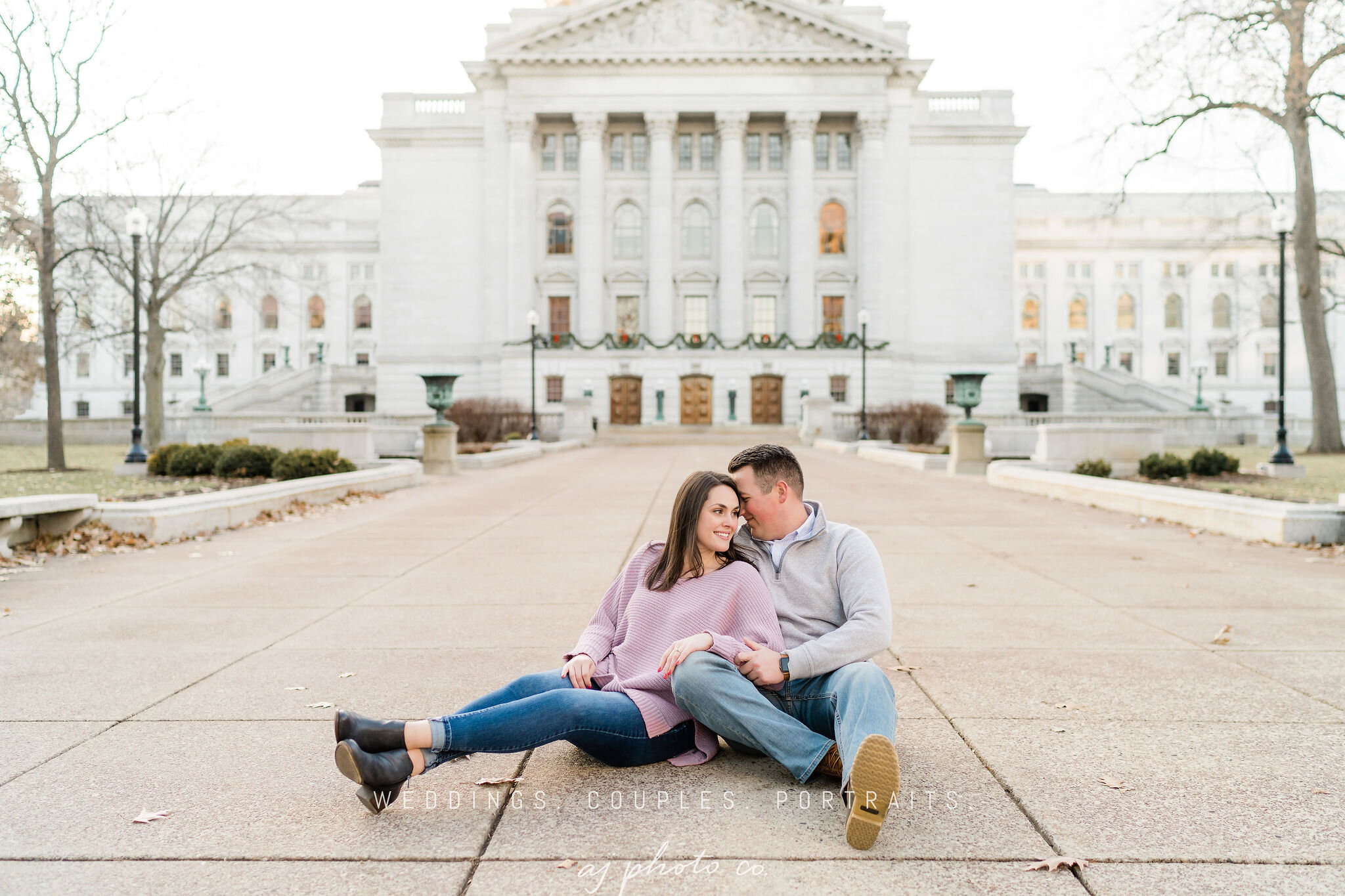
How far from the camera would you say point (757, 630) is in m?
3.90

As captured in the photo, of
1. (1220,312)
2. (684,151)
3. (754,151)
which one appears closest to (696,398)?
(684,151)

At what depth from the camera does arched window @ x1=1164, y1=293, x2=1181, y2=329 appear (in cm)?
7762

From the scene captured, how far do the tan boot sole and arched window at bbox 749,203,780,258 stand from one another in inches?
2140

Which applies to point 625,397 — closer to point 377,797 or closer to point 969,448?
point 969,448

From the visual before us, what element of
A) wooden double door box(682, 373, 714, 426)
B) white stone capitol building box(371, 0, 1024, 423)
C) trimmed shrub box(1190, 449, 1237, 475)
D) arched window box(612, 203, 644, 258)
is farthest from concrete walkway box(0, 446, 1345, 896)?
arched window box(612, 203, 644, 258)

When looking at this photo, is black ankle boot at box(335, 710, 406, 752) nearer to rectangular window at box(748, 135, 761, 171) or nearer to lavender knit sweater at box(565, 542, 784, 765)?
lavender knit sweater at box(565, 542, 784, 765)

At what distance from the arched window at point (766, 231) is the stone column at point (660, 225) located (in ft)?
16.0

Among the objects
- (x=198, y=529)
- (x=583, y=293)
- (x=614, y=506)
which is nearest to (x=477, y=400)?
(x=583, y=293)

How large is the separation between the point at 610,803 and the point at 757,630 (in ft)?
2.79

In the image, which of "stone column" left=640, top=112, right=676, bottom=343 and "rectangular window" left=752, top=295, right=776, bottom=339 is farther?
"rectangular window" left=752, top=295, right=776, bottom=339

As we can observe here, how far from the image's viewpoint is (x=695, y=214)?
5619 centimetres

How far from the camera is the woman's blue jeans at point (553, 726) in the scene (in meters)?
3.45

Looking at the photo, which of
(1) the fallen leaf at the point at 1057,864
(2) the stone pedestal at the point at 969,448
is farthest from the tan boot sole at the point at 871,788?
(2) the stone pedestal at the point at 969,448

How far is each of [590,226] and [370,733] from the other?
2089 inches
